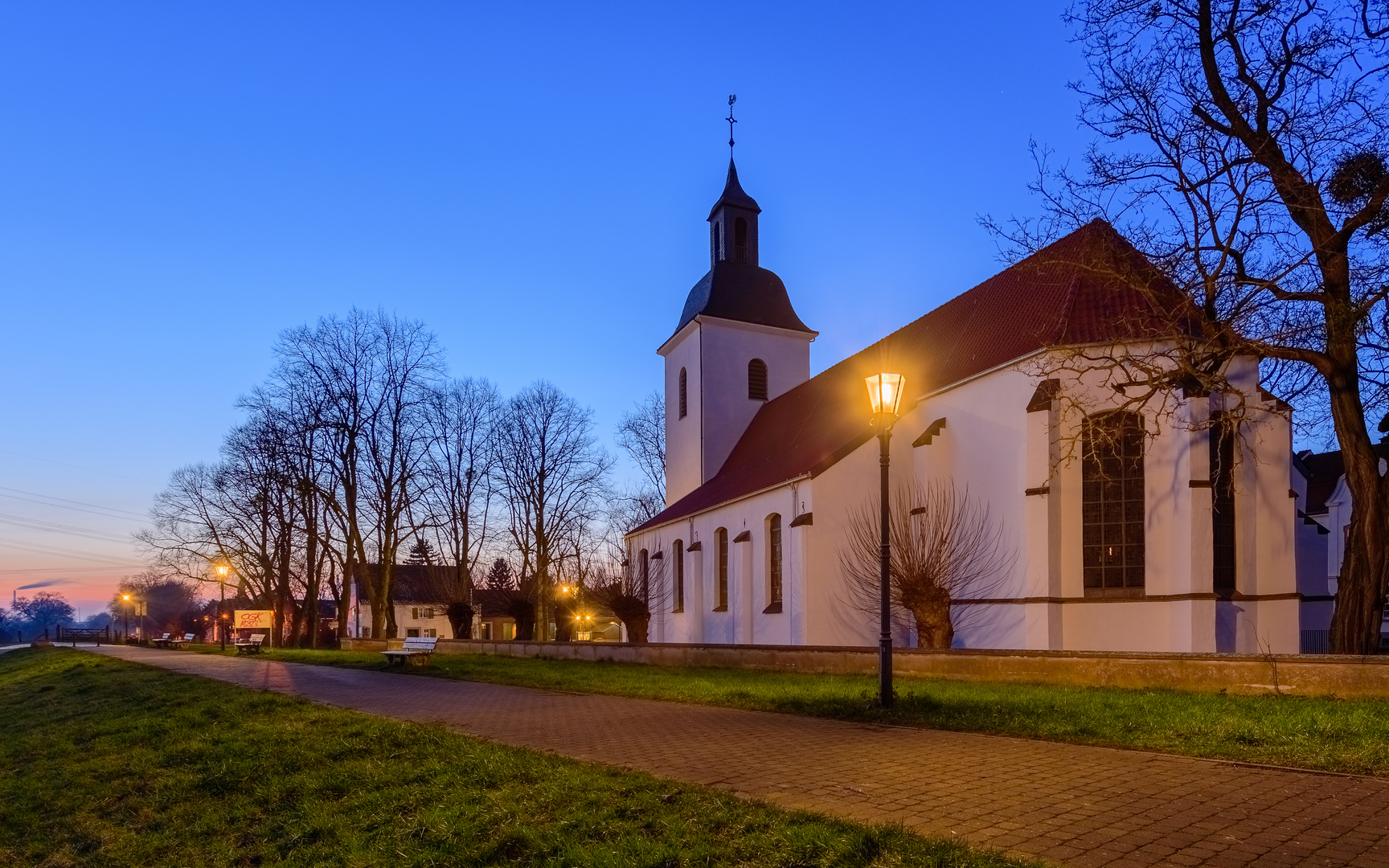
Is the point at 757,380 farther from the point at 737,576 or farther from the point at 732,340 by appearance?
the point at 737,576

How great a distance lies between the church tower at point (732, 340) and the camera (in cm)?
3800

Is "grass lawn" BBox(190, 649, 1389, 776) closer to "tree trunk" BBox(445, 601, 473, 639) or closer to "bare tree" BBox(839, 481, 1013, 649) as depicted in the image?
"bare tree" BBox(839, 481, 1013, 649)

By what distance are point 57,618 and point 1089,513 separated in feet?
747

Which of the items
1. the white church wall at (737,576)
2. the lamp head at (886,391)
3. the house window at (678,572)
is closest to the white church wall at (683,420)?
the white church wall at (737,576)

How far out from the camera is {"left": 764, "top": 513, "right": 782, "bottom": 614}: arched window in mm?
28294

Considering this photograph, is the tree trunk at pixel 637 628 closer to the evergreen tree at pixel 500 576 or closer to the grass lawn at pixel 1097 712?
the grass lawn at pixel 1097 712

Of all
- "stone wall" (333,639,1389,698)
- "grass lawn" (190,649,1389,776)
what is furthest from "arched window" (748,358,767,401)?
"grass lawn" (190,649,1389,776)

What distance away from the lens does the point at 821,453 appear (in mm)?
26875

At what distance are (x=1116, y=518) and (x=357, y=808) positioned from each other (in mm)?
17569

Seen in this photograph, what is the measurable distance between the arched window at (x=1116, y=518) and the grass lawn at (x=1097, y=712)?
779 centimetres

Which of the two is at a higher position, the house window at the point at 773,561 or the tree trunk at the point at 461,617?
the house window at the point at 773,561

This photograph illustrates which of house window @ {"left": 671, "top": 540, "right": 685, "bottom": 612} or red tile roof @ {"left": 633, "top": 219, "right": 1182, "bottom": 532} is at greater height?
red tile roof @ {"left": 633, "top": 219, "right": 1182, "bottom": 532}

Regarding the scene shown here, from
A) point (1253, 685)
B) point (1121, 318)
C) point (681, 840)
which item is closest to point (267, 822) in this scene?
point (681, 840)

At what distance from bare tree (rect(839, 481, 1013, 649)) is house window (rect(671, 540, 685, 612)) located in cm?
1164
